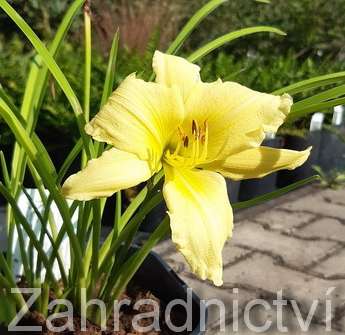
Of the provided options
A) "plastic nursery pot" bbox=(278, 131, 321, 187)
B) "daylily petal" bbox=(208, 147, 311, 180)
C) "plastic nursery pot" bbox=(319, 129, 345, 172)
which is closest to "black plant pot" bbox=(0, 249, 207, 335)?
"daylily petal" bbox=(208, 147, 311, 180)

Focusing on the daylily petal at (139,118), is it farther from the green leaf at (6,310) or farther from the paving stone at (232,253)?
the paving stone at (232,253)

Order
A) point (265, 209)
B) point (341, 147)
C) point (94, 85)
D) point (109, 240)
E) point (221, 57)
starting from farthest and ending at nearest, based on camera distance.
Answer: point (341, 147) < point (221, 57) < point (265, 209) < point (94, 85) < point (109, 240)

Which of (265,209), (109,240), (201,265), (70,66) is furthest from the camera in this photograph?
(265,209)

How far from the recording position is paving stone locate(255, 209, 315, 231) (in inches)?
114

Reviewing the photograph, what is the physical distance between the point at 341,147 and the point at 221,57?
3.53 ft

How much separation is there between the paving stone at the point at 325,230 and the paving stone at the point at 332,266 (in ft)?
0.75

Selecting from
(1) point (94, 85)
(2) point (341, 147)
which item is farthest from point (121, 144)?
(2) point (341, 147)

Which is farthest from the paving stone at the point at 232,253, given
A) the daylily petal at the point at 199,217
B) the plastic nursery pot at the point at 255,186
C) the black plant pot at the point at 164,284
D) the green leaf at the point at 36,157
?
the daylily petal at the point at 199,217

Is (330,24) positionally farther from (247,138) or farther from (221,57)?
(247,138)

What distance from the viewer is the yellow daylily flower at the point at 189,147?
88cm

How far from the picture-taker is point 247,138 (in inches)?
37.4

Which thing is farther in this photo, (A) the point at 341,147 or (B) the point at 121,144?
(A) the point at 341,147

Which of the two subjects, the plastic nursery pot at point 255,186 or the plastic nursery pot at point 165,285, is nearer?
the plastic nursery pot at point 165,285

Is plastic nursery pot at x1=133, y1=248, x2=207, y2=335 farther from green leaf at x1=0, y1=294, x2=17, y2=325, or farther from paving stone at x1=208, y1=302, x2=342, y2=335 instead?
paving stone at x1=208, y1=302, x2=342, y2=335
